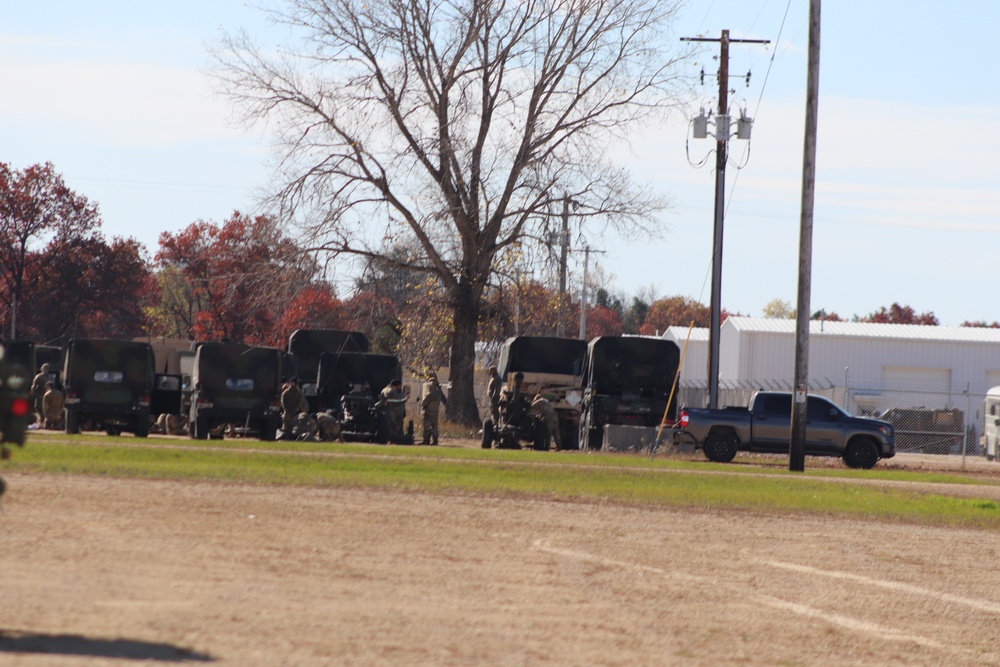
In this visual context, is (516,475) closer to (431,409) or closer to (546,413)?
(546,413)

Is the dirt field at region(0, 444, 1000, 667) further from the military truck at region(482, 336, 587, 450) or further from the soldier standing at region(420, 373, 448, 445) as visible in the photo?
the military truck at region(482, 336, 587, 450)

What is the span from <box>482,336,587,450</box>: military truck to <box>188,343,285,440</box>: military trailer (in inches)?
203

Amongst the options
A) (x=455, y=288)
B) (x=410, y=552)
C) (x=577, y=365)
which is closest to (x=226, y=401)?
(x=577, y=365)

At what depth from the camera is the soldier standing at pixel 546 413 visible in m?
31.3

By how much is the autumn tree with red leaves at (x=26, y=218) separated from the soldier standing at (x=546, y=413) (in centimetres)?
4158

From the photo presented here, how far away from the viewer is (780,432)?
1217 inches

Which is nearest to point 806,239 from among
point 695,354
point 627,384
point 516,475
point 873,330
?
point 627,384

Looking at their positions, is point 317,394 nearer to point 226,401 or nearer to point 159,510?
point 226,401

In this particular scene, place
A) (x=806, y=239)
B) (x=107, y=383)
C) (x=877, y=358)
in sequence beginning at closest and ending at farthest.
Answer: (x=806, y=239)
(x=107, y=383)
(x=877, y=358)

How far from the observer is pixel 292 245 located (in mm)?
40312

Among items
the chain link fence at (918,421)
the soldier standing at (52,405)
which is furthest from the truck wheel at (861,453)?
the soldier standing at (52,405)

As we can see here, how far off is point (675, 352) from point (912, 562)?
19439mm

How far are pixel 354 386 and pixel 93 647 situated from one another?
25581mm

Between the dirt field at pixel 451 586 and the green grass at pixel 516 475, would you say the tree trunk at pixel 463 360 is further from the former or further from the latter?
the dirt field at pixel 451 586
